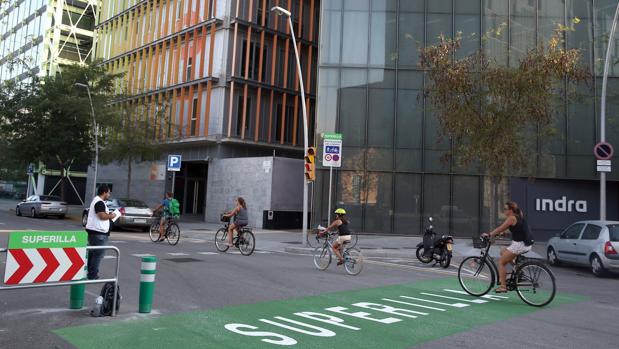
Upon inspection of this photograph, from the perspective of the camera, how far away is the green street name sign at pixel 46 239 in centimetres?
571

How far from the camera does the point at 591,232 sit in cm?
1319

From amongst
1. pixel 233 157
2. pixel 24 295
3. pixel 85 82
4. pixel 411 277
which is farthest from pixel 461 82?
pixel 85 82

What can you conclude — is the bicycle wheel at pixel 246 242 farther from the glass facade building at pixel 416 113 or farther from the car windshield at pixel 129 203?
the glass facade building at pixel 416 113

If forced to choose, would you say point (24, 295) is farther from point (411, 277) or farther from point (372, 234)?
point (372, 234)

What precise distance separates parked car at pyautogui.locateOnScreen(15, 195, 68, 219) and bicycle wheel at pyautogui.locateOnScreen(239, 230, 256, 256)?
774 inches

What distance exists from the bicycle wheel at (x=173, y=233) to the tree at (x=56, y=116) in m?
15.8

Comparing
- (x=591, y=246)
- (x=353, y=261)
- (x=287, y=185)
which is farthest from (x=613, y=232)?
(x=287, y=185)

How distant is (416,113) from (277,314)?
19633mm

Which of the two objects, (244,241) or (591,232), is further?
(244,241)

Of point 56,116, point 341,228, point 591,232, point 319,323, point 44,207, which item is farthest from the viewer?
point 56,116

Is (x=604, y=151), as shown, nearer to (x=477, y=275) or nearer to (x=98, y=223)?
(x=477, y=275)

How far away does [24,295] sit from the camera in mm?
7785

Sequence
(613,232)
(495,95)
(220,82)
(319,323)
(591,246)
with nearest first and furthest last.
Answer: (319,323) → (613,232) → (591,246) → (495,95) → (220,82)

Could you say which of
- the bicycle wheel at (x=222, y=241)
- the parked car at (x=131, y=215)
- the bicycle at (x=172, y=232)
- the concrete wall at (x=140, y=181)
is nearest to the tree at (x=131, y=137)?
the concrete wall at (x=140, y=181)
